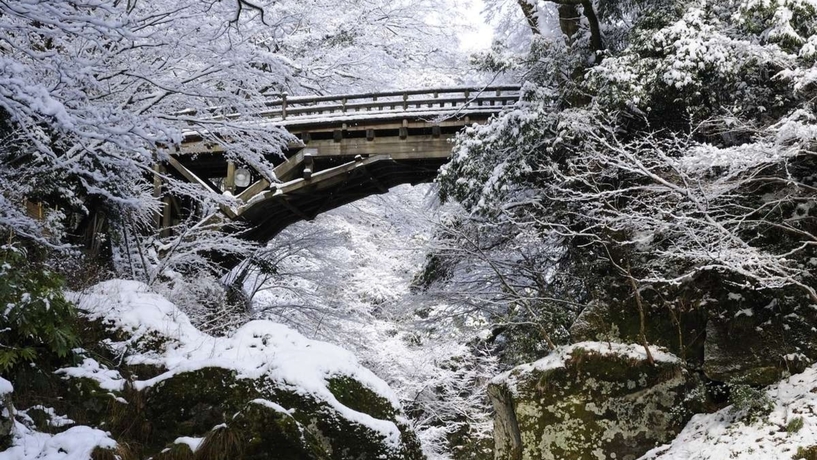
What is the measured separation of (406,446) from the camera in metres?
5.10

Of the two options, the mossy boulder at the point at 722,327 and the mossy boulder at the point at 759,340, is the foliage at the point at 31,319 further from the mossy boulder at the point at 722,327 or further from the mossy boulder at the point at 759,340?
the mossy boulder at the point at 759,340

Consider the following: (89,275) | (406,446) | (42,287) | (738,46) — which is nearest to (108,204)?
(89,275)

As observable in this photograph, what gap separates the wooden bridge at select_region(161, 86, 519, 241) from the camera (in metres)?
12.2

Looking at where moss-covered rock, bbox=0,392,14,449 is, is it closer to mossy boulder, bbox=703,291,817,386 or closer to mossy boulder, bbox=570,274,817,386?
mossy boulder, bbox=570,274,817,386

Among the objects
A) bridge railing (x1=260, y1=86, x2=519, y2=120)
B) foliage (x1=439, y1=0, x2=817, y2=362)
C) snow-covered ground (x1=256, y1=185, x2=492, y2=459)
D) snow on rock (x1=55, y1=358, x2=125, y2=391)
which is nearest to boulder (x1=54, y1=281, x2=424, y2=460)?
snow on rock (x1=55, y1=358, x2=125, y2=391)

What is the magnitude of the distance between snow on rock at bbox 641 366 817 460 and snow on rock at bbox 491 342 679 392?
32.3 inches

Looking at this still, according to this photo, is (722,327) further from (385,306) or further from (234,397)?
(385,306)

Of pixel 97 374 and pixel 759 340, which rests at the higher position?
pixel 97 374

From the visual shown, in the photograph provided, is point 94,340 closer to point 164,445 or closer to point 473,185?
point 164,445

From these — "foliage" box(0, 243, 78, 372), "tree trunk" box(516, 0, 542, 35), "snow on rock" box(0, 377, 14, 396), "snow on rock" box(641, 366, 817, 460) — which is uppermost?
"tree trunk" box(516, 0, 542, 35)

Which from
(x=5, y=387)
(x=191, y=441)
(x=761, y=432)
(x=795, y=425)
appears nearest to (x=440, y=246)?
(x=761, y=432)

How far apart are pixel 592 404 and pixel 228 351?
13.8 ft

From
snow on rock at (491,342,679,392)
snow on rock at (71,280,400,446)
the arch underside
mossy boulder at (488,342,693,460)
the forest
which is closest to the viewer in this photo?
the forest

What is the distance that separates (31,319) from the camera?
455cm
